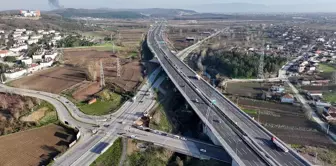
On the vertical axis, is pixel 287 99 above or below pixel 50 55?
below

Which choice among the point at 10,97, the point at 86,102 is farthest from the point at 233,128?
the point at 10,97

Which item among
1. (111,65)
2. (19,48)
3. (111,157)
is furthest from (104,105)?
(19,48)

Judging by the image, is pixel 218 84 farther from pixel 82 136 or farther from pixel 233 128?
pixel 82 136

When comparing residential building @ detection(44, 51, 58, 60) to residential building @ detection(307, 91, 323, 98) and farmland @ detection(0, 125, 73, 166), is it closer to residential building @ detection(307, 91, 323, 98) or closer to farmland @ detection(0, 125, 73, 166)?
farmland @ detection(0, 125, 73, 166)

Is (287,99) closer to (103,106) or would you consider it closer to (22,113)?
(103,106)

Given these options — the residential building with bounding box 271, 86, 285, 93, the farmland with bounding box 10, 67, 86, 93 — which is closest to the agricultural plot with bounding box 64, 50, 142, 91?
the farmland with bounding box 10, 67, 86, 93

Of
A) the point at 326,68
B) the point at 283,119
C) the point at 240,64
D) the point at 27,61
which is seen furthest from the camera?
the point at 326,68

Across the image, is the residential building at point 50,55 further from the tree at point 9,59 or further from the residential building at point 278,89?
the residential building at point 278,89
